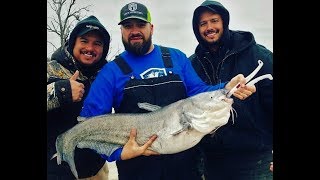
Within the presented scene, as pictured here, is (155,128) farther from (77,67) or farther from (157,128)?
(77,67)

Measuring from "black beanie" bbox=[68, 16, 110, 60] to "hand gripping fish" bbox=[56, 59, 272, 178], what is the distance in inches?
29.6

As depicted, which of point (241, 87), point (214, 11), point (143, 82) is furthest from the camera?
point (214, 11)

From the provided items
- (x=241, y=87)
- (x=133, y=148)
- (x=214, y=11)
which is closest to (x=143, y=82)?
(x=133, y=148)

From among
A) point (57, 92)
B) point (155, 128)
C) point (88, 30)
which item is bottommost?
point (155, 128)

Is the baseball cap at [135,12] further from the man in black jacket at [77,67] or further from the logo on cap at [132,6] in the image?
the man in black jacket at [77,67]

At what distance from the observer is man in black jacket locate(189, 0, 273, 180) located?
447 centimetres

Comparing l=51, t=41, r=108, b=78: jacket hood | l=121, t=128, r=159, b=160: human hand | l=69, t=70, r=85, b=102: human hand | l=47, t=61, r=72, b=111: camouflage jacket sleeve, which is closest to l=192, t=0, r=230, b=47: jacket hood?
l=51, t=41, r=108, b=78: jacket hood

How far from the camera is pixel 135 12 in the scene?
4.25m

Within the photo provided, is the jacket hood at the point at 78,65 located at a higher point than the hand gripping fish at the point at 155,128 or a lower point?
higher

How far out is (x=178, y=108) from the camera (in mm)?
4020

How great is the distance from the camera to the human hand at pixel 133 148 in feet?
13.5

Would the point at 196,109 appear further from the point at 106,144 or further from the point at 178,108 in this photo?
the point at 106,144

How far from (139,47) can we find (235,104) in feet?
3.70

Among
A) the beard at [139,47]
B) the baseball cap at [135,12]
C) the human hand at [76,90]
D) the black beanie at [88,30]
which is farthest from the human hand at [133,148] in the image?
the baseball cap at [135,12]
